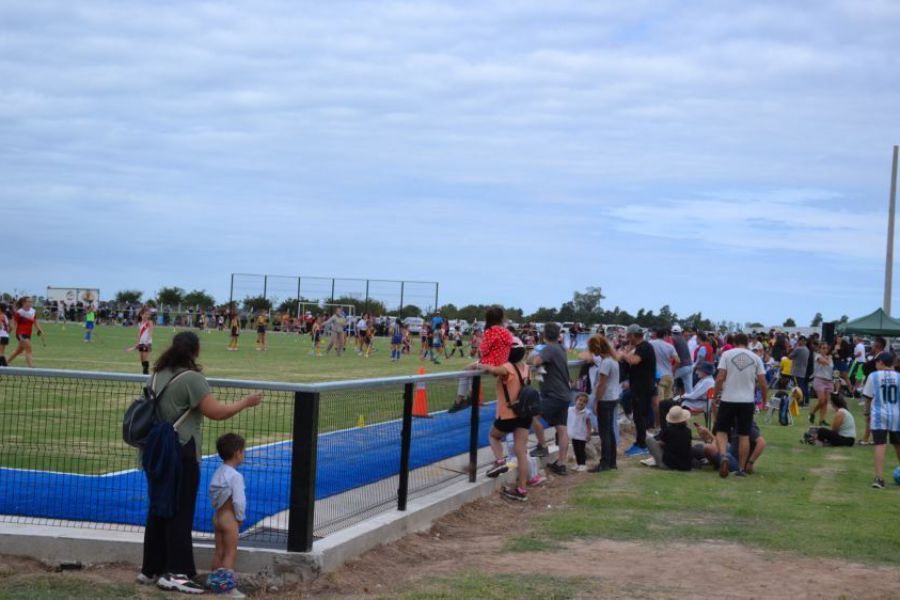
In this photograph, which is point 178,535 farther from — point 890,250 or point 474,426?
point 890,250

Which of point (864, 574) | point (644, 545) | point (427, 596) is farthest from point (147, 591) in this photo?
point (864, 574)

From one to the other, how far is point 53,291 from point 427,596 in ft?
301

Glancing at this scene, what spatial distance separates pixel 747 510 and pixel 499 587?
470 centimetres

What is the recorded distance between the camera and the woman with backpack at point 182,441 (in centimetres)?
682

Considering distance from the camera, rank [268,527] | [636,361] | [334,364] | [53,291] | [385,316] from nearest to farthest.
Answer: [268,527]
[636,361]
[334,364]
[385,316]
[53,291]

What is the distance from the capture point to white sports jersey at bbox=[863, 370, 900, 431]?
41.7 ft

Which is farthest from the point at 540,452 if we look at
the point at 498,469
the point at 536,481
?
the point at 498,469

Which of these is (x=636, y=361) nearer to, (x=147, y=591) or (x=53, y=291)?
(x=147, y=591)

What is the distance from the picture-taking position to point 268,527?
7.45 meters

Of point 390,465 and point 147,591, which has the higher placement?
point 390,465

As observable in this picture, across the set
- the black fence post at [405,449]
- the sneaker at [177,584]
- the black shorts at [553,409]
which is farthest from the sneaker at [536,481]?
the sneaker at [177,584]

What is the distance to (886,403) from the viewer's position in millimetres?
12812

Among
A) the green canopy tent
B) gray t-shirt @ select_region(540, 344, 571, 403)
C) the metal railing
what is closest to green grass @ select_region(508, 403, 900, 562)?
gray t-shirt @ select_region(540, 344, 571, 403)

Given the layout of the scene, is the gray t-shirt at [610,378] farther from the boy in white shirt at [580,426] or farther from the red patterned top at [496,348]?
the red patterned top at [496,348]
